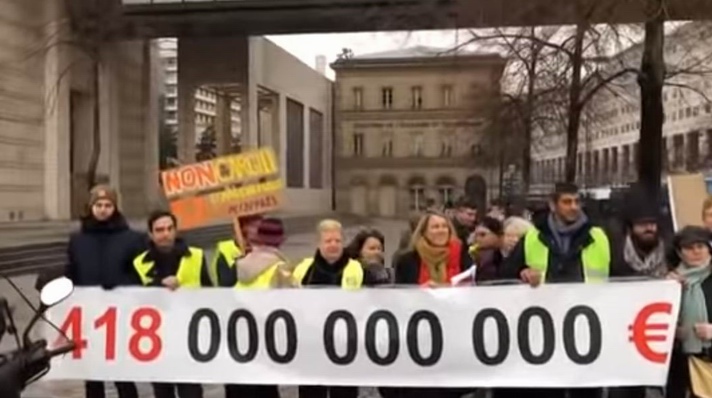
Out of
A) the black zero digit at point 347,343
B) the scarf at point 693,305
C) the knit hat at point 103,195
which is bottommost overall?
the black zero digit at point 347,343

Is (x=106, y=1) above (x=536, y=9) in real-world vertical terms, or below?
above

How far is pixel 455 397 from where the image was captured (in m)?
6.91

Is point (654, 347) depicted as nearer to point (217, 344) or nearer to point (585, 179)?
point (217, 344)

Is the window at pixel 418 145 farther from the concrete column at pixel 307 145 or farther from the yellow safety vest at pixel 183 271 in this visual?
the yellow safety vest at pixel 183 271

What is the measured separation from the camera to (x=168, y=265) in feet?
23.0

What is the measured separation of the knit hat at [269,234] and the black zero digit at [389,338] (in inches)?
30.2

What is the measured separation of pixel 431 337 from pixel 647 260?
146cm

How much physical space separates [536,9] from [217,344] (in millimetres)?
14784

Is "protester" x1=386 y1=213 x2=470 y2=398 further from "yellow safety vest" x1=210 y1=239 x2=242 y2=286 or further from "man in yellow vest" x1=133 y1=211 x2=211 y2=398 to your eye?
"man in yellow vest" x1=133 y1=211 x2=211 y2=398

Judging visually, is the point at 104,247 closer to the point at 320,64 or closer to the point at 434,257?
the point at 434,257

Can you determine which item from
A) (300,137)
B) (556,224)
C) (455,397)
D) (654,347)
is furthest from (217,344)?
(300,137)

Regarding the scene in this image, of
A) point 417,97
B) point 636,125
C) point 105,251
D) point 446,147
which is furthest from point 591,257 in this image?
point 417,97

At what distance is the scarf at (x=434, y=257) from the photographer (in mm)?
6562

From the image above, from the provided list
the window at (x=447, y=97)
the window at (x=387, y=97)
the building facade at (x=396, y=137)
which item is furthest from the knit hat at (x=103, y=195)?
the window at (x=387, y=97)
